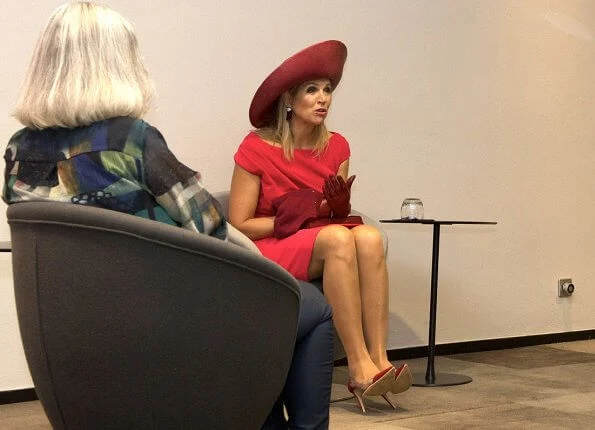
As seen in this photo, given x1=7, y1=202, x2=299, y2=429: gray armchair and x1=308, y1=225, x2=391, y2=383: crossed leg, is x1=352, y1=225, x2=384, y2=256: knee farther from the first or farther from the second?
x1=7, y1=202, x2=299, y2=429: gray armchair

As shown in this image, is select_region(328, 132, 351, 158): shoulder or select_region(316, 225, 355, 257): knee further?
select_region(328, 132, 351, 158): shoulder

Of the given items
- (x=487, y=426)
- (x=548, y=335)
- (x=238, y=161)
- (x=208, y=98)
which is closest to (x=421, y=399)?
(x=487, y=426)

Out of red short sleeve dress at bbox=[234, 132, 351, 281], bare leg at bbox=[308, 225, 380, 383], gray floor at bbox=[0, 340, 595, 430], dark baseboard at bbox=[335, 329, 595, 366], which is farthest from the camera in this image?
dark baseboard at bbox=[335, 329, 595, 366]

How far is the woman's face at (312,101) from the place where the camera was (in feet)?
12.3

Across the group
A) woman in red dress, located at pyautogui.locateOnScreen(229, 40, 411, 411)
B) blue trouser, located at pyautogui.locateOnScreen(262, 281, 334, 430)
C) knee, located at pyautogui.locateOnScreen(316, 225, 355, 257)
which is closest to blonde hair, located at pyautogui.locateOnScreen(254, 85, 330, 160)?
woman in red dress, located at pyautogui.locateOnScreen(229, 40, 411, 411)

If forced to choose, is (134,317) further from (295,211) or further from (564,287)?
(564,287)

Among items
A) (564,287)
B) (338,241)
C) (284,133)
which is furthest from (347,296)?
(564,287)

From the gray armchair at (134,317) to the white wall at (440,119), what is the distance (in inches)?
73.9

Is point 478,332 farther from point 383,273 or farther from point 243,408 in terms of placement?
point 243,408

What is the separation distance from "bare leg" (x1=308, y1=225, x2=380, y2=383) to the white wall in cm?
83

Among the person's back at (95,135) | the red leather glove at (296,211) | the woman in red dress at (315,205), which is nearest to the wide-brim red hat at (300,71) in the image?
the woman in red dress at (315,205)

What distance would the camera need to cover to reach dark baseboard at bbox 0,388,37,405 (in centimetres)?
359

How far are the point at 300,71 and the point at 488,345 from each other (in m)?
2.18

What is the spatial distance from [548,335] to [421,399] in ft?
6.53
